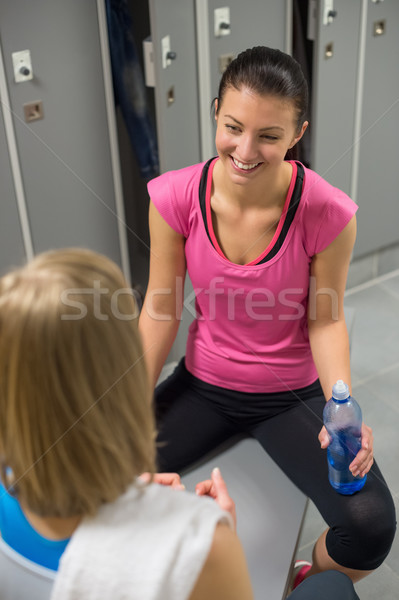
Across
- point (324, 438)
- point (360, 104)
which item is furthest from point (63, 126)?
point (324, 438)

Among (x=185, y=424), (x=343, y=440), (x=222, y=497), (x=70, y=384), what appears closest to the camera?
(x=70, y=384)

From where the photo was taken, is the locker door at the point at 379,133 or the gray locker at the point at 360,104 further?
the locker door at the point at 379,133

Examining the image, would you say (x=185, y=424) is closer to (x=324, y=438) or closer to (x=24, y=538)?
(x=324, y=438)

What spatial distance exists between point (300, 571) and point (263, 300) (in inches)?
25.2

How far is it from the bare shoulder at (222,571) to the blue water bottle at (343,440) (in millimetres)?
628

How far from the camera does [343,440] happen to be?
1.52 metres

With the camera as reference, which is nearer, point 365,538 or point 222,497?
point 222,497

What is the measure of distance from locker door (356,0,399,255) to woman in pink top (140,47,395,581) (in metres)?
1.22

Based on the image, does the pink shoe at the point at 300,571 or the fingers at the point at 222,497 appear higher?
the fingers at the point at 222,497

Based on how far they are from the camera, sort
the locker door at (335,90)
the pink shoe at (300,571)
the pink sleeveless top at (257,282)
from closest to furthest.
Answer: the pink sleeveless top at (257,282), the pink shoe at (300,571), the locker door at (335,90)

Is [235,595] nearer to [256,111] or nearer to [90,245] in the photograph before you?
[256,111]

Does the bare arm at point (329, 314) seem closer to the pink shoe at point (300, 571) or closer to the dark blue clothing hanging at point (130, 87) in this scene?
the pink shoe at point (300, 571)

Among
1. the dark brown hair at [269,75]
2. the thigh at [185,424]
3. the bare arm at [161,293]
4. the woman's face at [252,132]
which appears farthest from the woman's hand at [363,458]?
the dark brown hair at [269,75]

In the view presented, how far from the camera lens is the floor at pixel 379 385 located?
183 centimetres
